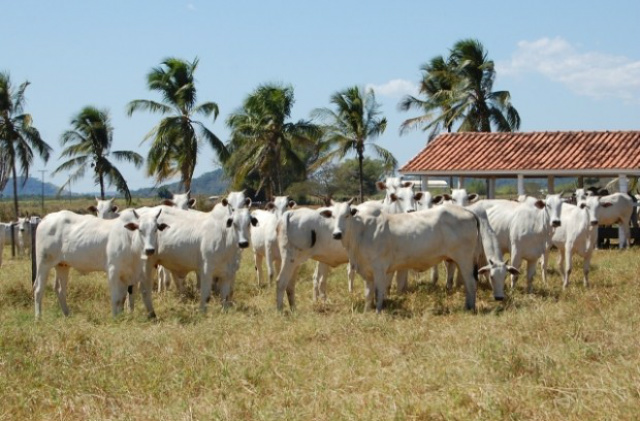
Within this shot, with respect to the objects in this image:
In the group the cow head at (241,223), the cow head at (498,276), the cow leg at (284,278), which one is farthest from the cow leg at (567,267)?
the cow head at (241,223)

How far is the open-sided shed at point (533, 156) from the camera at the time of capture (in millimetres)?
27656

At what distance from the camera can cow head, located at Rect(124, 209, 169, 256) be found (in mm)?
12367

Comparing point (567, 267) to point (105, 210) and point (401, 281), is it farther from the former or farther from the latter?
point (105, 210)

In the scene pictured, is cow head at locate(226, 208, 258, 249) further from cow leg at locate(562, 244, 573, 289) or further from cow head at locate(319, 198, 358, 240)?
cow leg at locate(562, 244, 573, 289)

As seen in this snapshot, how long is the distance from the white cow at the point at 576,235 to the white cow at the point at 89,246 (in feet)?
24.5

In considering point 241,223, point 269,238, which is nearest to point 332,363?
point 241,223

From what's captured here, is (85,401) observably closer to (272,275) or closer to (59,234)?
(59,234)

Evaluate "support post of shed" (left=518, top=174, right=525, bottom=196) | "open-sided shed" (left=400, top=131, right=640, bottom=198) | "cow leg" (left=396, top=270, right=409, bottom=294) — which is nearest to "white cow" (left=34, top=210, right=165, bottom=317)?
"cow leg" (left=396, top=270, right=409, bottom=294)

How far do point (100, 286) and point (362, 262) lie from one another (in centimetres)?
525

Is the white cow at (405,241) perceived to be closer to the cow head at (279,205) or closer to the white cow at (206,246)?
the white cow at (206,246)

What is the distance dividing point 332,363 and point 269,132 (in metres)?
30.3

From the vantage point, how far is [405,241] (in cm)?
1309

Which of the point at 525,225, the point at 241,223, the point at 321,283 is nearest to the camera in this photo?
the point at 241,223

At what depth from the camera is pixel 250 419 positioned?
7.25 meters
